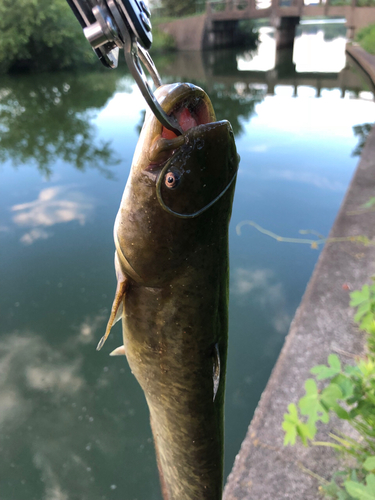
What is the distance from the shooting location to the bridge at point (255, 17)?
21734 millimetres

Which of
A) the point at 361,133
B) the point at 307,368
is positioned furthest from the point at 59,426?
the point at 361,133

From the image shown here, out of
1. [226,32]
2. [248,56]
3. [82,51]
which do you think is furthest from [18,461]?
[226,32]

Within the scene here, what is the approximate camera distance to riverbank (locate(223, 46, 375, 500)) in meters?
2.03

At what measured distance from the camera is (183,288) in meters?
1.15

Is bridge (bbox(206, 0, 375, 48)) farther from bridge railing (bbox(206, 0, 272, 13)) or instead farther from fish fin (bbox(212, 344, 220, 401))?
fish fin (bbox(212, 344, 220, 401))

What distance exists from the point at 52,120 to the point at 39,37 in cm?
988

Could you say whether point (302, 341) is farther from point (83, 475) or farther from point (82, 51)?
point (82, 51)

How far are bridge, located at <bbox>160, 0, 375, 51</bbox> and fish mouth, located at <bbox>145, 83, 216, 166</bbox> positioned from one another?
25492 mm

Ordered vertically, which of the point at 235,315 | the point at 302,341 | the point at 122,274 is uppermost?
the point at 122,274

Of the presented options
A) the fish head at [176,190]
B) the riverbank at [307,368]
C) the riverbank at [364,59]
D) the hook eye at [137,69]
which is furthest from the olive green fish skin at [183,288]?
the riverbank at [364,59]

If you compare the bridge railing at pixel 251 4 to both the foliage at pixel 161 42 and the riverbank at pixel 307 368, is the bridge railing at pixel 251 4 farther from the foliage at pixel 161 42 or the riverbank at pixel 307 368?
the riverbank at pixel 307 368

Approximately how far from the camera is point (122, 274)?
1193mm

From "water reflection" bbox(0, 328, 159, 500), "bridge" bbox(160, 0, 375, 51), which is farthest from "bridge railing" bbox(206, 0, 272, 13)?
"water reflection" bbox(0, 328, 159, 500)

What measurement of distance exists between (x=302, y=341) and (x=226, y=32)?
3171 cm
